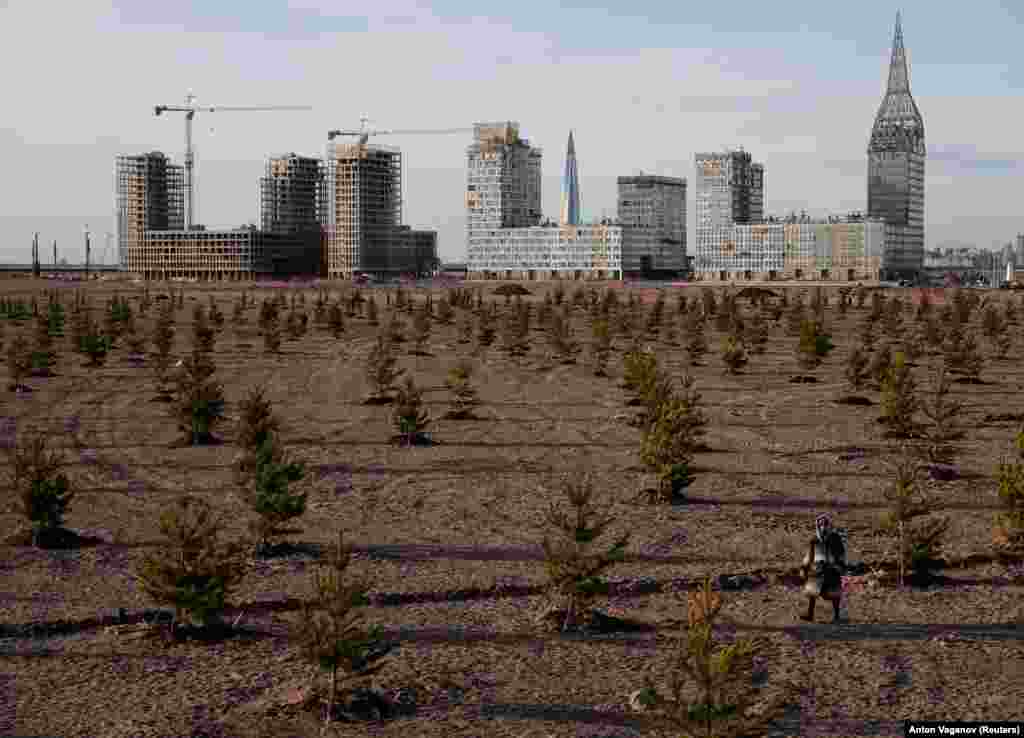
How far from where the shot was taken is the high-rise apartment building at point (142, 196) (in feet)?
587

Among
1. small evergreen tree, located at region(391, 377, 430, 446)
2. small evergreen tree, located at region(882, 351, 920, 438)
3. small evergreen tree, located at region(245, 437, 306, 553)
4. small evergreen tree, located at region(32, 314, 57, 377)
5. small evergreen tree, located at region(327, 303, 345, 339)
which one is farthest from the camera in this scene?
small evergreen tree, located at region(327, 303, 345, 339)

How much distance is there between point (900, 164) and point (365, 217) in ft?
250

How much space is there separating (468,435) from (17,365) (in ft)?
42.8

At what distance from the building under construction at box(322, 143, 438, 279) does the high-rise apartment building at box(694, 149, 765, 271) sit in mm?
39601

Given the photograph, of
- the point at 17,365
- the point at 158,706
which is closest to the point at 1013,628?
the point at 158,706

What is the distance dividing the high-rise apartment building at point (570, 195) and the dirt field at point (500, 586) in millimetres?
163015

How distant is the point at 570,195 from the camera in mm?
187375

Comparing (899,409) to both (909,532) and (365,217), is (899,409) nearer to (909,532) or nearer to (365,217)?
(909,532)

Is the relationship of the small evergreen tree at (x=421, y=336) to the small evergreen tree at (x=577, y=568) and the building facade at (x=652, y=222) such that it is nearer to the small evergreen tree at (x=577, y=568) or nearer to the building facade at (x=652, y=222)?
the small evergreen tree at (x=577, y=568)

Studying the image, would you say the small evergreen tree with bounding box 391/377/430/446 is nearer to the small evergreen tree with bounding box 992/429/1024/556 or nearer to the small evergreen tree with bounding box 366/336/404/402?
the small evergreen tree with bounding box 366/336/404/402

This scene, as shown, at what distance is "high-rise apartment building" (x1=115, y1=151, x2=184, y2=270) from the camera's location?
179 metres

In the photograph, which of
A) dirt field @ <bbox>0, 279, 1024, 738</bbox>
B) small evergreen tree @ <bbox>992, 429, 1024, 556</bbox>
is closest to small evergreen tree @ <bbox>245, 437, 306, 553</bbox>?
dirt field @ <bbox>0, 279, 1024, 738</bbox>

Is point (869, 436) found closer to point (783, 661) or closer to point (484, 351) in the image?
point (783, 661)

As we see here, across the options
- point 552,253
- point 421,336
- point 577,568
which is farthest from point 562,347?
point 552,253
